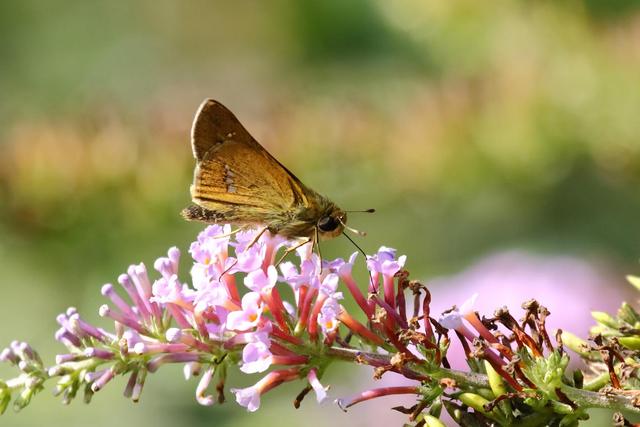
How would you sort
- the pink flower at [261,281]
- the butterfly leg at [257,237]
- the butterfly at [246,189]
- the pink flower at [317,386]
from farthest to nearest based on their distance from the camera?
the butterfly at [246,189]
the butterfly leg at [257,237]
the pink flower at [261,281]
the pink flower at [317,386]

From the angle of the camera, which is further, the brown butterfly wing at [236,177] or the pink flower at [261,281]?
the brown butterfly wing at [236,177]

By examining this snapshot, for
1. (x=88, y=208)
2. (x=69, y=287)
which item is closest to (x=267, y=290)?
(x=88, y=208)

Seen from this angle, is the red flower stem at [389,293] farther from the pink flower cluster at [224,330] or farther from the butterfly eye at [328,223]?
the butterfly eye at [328,223]

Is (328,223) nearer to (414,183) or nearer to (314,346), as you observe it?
(314,346)

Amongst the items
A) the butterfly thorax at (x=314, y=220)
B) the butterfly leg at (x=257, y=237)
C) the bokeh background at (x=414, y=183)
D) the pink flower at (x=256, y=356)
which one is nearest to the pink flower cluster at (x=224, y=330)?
the pink flower at (x=256, y=356)

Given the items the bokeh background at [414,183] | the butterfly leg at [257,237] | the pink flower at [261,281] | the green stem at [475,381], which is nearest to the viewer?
the green stem at [475,381]

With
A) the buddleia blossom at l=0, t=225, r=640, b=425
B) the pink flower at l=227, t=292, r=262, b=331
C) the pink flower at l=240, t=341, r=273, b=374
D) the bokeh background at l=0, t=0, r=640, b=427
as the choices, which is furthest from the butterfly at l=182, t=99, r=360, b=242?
the bokeh background at l=0, t=0, r=640, b=427

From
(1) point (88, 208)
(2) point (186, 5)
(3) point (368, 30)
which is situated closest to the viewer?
(1) point (88, 208)

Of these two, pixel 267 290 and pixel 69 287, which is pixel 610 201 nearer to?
pixel 69 287
